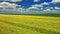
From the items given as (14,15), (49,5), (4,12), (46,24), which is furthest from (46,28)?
(4,12)

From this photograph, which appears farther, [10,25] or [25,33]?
[10,25]

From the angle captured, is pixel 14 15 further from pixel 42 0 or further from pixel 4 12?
pixel 42 0

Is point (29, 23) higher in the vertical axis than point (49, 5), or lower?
lower

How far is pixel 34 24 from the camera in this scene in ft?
8.27

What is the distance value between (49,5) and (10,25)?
0.86 metres

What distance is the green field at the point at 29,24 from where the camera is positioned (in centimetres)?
242

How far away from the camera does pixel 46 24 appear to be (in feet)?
8.27

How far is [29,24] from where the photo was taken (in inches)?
100

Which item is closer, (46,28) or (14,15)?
(46,28)

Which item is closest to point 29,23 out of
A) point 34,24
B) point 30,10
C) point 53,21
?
point 34,24

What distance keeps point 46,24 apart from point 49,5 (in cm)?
39

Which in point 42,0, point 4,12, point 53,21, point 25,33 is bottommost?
point 25,33

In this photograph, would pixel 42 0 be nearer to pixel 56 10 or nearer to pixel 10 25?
pixel 56 10

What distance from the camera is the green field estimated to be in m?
2.42
